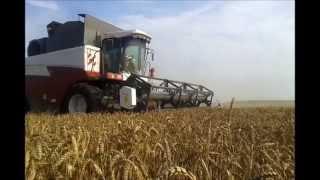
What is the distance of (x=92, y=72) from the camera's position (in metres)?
12.0

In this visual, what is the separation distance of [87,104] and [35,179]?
9350 mm

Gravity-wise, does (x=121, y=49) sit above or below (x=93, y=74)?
above

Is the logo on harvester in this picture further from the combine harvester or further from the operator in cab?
Result: the operator in cab

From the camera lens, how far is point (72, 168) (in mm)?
2184

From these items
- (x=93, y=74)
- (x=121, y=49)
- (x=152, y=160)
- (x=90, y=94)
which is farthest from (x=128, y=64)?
(x=152, y=160)

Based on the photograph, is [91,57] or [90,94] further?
[91,57]

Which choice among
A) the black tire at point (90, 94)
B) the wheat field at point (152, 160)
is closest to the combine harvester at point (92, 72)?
the black tire at point (90, 94)

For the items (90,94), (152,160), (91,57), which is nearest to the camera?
(152,160)

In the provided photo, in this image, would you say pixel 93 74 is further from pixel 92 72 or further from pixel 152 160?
pixel 152 160

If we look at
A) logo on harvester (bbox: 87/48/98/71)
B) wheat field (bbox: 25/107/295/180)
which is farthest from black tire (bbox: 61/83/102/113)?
wheat field (bbox: 25/107/295/180)

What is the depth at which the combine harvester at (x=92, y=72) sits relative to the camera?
11570 millimetres

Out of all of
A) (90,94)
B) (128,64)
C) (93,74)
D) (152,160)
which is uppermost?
(128,64)
